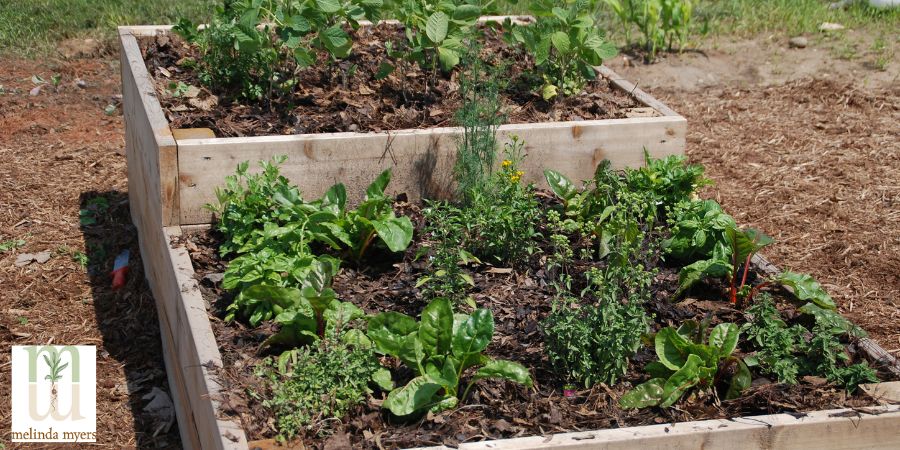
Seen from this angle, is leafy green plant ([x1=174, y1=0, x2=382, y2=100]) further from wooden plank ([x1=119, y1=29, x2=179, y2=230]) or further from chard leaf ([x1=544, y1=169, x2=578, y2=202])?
chard leaf ([x1=544, y1=169, x2=578, y2=202])

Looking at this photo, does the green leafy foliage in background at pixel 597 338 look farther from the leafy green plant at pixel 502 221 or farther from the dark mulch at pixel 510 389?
the leafy green plant at pixel 502 221

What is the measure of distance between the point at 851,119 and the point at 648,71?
1626 mm

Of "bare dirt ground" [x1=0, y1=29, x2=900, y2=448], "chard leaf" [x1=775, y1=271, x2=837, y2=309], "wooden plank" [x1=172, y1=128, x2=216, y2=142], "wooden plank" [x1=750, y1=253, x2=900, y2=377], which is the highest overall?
"wooden plank" [x1=172, y1=128, x2=216, y2=142]

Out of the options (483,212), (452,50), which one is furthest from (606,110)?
(483,212)

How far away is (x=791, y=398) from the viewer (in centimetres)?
333

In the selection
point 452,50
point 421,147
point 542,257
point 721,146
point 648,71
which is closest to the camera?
point 542,257

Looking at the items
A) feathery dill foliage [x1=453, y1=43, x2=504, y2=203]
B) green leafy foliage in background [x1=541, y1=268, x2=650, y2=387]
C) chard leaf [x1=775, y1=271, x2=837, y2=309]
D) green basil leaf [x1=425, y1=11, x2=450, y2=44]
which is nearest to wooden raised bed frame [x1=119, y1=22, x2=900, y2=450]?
feathery dill foliage [x1=453, y1=43, x2=504, y2=203]

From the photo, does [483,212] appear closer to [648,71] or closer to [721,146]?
[721,146]

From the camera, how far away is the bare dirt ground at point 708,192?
4750 mm

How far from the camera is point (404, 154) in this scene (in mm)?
4602

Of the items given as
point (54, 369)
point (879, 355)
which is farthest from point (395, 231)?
point (879, 355)

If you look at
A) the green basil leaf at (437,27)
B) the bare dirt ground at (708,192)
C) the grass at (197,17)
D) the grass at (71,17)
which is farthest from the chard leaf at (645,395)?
the grass at (71,17)

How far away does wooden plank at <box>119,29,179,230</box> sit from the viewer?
4.29m

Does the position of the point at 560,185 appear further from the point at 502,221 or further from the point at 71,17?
the point at 71,17
